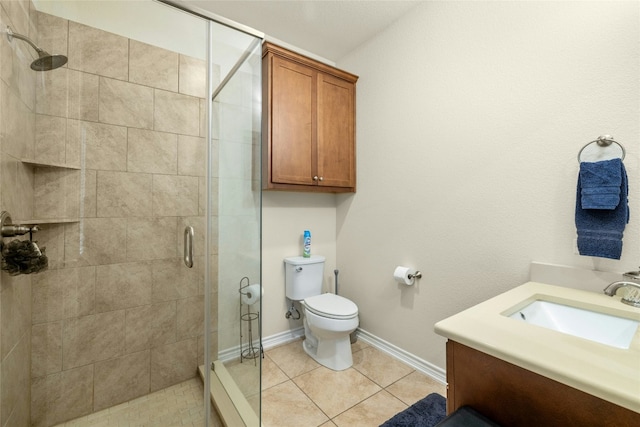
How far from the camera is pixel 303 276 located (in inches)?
87.9

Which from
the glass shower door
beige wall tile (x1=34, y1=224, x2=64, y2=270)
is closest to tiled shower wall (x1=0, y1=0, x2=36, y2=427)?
beige wall tile (x1=34, y1=224, x2=64, y2=270)

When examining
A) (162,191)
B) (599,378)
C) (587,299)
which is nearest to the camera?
(599,378)

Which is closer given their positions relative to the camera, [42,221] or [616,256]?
[616,256]

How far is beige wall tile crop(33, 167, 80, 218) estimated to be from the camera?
1294 millimetres

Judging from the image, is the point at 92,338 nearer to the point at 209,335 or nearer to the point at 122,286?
the point at 122,286

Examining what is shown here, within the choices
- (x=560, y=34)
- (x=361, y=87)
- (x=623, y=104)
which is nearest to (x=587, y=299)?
(x=623, y=104)

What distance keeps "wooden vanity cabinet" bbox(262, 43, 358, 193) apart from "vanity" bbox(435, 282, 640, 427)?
146cm

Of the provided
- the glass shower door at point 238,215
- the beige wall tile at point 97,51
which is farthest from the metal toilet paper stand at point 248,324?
the beige wall tile at point 97,51

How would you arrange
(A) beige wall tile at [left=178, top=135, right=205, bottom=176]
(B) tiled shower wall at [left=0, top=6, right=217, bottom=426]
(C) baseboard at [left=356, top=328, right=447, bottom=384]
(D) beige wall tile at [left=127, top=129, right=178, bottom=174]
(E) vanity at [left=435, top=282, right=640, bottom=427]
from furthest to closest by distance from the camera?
1. (C) baseboard at [left=356, top=328, right=447, bottom=384]
2. (A) beige wall tile at [left=178, top=135, right=205, bottom=176]
3. (D) beige wall tile at [left=127, top=129, right=178, bottom=174]
4. (B) tiled shower wall at [left=0, top=6, right=217, bottom=426]
5. (E) vanity at [left=435, top=282, right=640, bottom=427]

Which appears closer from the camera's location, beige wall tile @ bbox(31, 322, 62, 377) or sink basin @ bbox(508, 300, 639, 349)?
sink basin @ bbox(508, 300, 639, 349)

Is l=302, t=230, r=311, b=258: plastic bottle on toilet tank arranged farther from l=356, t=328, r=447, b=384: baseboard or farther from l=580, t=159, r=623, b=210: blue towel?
l=580, t=159, r=623, b=210: blue towel

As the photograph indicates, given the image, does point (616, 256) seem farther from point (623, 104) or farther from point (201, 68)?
point (201, 68)

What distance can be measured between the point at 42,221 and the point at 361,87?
2.22 m

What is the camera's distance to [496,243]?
1.52 meters
